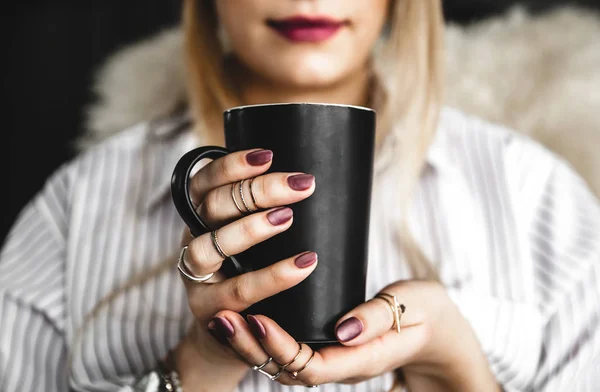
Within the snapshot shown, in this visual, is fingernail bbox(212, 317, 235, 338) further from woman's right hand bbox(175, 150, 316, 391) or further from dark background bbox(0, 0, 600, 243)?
dark background bbox(0, 0, 600, 243)

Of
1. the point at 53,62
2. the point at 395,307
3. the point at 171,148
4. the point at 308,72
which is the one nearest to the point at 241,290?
the point at 395,307

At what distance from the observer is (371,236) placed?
0.90 metres

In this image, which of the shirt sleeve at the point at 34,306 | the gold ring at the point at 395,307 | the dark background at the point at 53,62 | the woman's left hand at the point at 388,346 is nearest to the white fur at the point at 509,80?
the dark background at the point at 53,62

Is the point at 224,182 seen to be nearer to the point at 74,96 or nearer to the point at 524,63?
the point at 524,63

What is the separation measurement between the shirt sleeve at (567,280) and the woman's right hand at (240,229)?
0.50m

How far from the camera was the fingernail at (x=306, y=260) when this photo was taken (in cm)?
49

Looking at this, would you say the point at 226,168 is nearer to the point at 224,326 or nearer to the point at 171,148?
the point at 224,326

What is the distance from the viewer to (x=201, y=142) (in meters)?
0.98

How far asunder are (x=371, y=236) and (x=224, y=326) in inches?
16.5

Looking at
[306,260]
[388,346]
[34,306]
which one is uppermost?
[306,260]

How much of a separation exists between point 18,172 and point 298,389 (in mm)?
796

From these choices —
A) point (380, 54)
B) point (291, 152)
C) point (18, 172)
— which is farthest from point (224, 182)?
point (18, 172)

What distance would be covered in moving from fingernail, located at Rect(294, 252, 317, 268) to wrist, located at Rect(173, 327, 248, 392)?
0.23m

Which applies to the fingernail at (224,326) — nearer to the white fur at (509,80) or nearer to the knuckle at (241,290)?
the knuckle at (241,290)
